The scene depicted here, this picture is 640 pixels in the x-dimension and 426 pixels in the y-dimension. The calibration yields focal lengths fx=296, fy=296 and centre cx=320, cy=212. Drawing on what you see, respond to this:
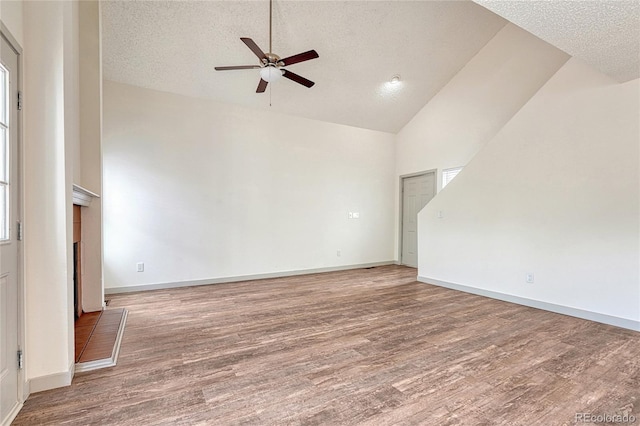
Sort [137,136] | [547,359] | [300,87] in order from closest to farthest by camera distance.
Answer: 1. [547,359]
2. [137,136]
3. [300,87]

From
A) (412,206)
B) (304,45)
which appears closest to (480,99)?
(412,206)

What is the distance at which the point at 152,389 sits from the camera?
1927 mm

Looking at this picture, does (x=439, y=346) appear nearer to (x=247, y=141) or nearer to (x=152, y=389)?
(x=152, y=389)

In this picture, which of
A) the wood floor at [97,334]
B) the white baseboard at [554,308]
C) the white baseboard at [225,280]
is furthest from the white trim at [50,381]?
the white baseboard at [554,308]

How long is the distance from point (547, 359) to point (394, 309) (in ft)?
5.05

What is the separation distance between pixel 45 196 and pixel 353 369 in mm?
2356

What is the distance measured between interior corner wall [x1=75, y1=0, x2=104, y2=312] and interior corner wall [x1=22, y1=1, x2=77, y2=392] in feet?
5.47

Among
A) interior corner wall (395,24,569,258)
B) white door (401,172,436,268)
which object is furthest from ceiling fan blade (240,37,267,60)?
white door (401,172,436,268)

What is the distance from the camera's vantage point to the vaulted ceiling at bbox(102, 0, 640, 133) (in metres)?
3.60

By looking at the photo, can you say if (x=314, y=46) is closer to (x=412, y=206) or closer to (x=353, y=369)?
(x=412, y=206)

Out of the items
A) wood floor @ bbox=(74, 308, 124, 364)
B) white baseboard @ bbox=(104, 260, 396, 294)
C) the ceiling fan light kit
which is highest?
the ceiling fan light kit

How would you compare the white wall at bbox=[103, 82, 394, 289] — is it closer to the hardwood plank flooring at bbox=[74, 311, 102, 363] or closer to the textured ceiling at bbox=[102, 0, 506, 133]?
the textured ceiling at bbox=[102, 0, 506, 133]

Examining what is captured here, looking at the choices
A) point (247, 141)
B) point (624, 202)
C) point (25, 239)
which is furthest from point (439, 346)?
point (247, 141)

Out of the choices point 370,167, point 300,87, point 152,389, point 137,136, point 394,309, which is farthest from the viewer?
point 370,167
